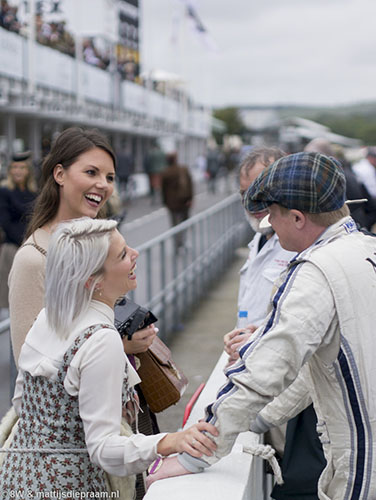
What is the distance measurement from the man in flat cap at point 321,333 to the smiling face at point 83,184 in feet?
3.28

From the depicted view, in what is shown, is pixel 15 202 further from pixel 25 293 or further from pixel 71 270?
pixel 71 270

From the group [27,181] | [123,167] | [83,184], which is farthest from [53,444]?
[123,167]

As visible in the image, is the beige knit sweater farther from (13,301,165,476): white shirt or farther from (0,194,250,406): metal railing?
(0,194,250,406): metal railing

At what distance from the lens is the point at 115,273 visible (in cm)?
212

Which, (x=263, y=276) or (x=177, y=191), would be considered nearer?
(x=263, y=276)

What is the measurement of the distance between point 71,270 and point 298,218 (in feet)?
2.25

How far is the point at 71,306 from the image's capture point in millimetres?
2023

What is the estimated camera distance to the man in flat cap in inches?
75.1

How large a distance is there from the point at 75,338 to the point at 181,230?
663cm

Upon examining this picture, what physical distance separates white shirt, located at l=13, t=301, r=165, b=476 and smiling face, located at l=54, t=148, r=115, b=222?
1.00m

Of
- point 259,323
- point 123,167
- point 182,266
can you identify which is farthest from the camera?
point 123,167

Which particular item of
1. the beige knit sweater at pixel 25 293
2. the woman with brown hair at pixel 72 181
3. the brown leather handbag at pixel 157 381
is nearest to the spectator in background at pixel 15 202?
the woman with brown hair at pixel 72 181

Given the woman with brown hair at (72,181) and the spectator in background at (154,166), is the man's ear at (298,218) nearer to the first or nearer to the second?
the woman with brown hair at (72,181)

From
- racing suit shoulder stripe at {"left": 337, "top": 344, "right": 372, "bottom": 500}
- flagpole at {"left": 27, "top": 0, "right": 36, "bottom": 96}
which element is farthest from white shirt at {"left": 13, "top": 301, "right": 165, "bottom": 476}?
flagpole at {"left": 27, "top": 0, "right": 36, "bottom": 96}
